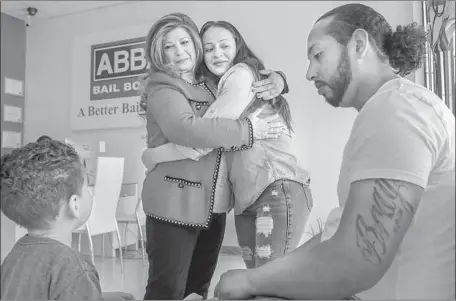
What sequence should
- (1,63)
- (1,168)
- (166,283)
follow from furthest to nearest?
(1,63)
(166,283)
(1,168)

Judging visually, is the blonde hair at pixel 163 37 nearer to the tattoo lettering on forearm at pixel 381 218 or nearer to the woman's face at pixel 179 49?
the woman's face at pixel 179 49

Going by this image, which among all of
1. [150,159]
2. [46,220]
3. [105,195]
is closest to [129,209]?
[105,195]

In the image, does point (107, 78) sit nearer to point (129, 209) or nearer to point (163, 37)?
point (129, 209)

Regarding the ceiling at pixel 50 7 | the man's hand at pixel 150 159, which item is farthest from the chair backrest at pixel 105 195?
the man's hand at pixel 150 159

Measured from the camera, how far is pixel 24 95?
473cm

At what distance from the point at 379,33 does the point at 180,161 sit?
557mm

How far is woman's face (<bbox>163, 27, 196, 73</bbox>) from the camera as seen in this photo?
108cm

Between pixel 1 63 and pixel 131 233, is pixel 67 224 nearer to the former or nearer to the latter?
pixel 131 233

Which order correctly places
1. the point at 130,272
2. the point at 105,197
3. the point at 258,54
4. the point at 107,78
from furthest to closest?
the point at 107,78, the point at 258,54, the point at 105,197, the point at 130,272

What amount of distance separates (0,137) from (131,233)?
1672mm

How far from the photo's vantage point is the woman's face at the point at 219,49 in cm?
112

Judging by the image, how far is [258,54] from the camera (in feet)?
11.8

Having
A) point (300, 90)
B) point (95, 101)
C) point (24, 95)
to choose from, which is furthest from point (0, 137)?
point (300, 90)

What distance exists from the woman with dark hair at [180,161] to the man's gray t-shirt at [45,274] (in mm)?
267
